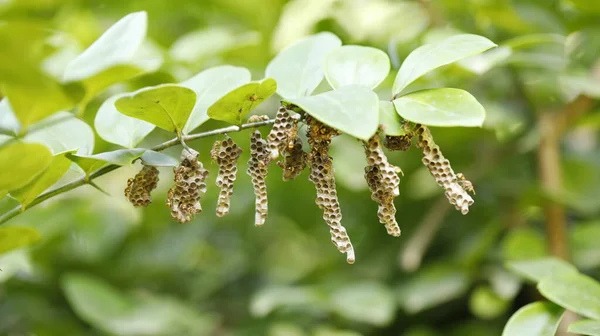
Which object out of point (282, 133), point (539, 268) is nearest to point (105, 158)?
point (282, 133)

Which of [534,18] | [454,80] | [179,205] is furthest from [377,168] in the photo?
[534,18]

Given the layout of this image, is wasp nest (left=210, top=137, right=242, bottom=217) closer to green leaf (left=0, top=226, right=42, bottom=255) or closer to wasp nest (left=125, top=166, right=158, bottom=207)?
wasp nest (left=125, top=166, right=158, bottom=207)

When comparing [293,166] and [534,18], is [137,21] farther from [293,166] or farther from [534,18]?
[534,18]

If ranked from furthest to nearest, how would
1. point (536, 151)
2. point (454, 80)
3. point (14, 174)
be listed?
point (536, 151) → point (454, 80) → point (14, 174)

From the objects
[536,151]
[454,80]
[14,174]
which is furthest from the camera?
[536,151]

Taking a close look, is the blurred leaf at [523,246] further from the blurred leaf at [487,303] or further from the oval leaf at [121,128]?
the oval leaf at [121,128]

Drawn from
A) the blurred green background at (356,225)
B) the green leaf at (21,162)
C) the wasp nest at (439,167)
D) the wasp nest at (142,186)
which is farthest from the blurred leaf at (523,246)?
the green leaf at (21,162)
